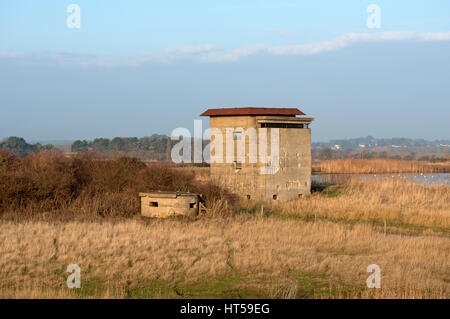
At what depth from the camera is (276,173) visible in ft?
92.2

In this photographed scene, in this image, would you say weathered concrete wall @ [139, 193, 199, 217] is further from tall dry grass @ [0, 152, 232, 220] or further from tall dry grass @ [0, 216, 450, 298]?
tall dry grass @ [0, 216, 450, 298]

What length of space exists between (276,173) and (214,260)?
1405 centimetres


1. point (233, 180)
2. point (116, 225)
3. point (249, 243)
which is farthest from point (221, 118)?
point (249, 243)

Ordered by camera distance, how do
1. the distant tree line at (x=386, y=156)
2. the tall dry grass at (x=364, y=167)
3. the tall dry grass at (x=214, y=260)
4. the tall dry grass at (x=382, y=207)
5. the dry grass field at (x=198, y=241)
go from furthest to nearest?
the distant tree line at (x=386, y=156) → the tall dry grass at (x=364, y=167) → the tall dry grass at (x=382, y=207) → the dry grass field at (x=198, y=241) → the tall dry grass at (x=214, y=260)

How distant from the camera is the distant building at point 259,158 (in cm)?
2791

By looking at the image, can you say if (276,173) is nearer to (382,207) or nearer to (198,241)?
(382,207)

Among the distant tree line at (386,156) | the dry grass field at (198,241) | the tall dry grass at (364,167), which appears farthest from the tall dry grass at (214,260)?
the distant tree line at (386,156)

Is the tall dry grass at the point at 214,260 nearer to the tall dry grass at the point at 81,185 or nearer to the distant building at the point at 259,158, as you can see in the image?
the tall dry grass at the point at 81,185

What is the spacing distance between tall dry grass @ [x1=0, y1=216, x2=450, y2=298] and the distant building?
7410mm

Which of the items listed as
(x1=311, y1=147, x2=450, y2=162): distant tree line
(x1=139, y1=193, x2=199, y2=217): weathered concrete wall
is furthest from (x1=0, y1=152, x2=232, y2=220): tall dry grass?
(x1=311, y1=147, x2=450, y2=162): distant tree line

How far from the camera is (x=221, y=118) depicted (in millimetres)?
28891

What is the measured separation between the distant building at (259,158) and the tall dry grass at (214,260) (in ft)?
24.3

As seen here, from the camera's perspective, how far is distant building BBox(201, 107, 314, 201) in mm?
27906
